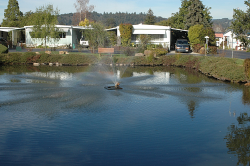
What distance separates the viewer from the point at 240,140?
9039 mm

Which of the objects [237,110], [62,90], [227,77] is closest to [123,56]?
[227,77]

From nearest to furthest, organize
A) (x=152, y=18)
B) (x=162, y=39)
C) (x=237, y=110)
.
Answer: (x=237, y=110)
(x=162, y=39)
(x=152, y=18)

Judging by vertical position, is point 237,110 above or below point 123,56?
below

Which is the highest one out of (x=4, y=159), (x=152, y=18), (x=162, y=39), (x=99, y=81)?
(x=152, y=18)

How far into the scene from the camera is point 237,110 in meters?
12.3

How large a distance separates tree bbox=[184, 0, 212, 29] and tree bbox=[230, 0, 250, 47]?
1358 inches

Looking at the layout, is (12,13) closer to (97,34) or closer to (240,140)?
(97,34)

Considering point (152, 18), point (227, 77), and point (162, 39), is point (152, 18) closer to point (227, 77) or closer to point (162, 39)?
point (162, 39)

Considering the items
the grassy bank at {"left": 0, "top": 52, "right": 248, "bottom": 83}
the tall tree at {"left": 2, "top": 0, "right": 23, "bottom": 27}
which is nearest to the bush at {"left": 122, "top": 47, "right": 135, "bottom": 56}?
Answer: the grassy bank at {"left": 0, "top": 52, "right": 248, "bottom": 83}

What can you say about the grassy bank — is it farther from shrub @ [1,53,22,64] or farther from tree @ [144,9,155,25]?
tree @ [144,9,155,25]

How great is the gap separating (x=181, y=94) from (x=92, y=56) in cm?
1687

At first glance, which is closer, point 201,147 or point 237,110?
point 201,147

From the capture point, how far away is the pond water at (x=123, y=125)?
7719 mm

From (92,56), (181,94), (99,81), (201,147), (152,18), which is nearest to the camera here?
(201,147)
